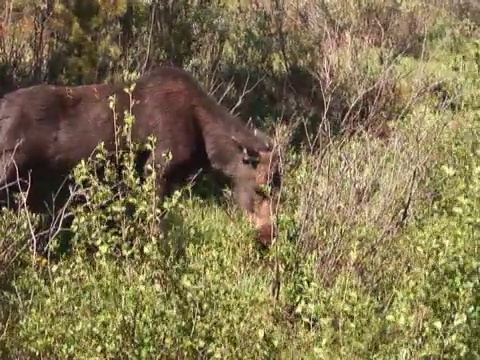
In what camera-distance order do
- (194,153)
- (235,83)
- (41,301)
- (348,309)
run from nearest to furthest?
(348,309)
(41,301)
(194,153)
(235,83)

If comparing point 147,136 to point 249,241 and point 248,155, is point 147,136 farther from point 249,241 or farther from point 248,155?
point 249,241

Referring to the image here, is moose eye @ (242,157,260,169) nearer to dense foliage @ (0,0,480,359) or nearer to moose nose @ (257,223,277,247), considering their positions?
dense foliage @ (0,0,480,359)

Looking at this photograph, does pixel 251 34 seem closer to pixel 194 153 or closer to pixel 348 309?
pixel 194 153

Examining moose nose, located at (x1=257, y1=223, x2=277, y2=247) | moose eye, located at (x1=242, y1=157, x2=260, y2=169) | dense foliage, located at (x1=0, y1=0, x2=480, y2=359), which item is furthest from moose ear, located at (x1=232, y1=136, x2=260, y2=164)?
moose nose, located at (x1=257, y1=223, x2=277, y2=247)

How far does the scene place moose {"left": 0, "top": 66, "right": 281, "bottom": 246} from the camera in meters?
7.85

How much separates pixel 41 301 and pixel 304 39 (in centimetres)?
893

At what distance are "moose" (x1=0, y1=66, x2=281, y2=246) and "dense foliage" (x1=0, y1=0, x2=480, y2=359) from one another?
11.6 inches

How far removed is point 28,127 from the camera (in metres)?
7.89

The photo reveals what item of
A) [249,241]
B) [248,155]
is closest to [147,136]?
[248,155]

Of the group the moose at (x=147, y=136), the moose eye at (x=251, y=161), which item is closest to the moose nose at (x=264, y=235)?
the moose at (x=147, y=136)

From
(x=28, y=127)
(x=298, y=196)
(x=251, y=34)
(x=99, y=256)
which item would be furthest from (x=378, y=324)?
(x=251, y=34)

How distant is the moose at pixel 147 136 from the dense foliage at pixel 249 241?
295 mm

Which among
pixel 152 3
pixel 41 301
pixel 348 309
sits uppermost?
pixel 152 3

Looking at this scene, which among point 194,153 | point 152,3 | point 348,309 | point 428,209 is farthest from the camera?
point 152,3
